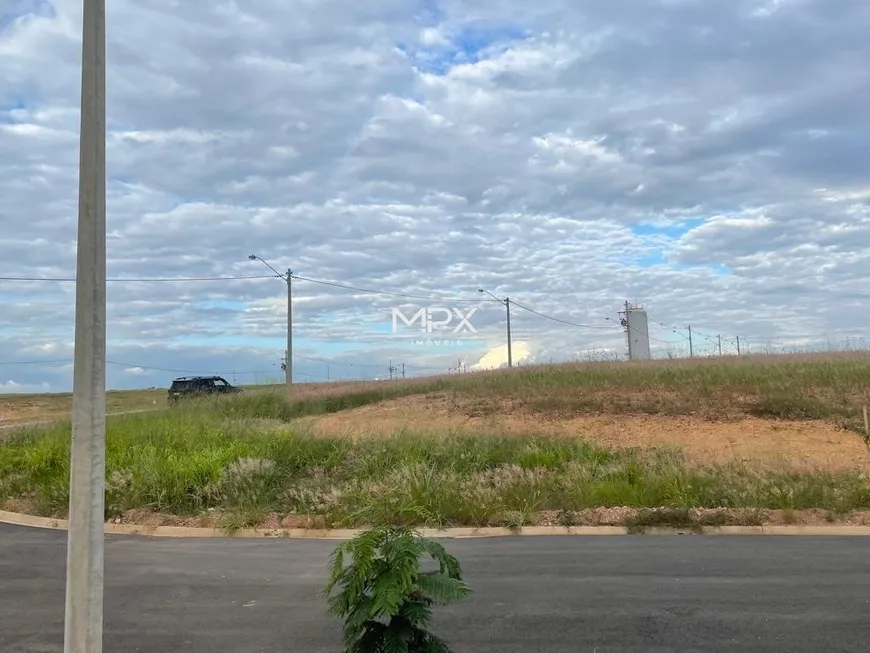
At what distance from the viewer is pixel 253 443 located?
14.4 metres

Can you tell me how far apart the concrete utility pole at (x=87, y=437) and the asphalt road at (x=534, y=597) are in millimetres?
2074

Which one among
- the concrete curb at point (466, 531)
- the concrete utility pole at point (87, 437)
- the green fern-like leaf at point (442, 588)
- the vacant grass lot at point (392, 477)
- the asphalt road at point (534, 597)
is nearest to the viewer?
the concrete utility pole at point (87, 437)

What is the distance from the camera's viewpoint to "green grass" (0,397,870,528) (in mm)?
10031

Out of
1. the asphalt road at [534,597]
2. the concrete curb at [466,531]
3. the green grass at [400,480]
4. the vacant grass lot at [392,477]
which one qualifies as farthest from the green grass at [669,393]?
Result: the asphalt road at [534,597]

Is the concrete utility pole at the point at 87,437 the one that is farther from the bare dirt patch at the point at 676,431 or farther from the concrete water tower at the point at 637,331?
the concrete water tower at the point at 637,331

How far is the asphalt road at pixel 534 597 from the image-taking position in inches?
200

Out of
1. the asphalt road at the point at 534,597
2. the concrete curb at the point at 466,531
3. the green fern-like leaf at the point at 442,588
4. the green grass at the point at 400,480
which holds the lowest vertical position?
the concrete curb at the point at 466,531

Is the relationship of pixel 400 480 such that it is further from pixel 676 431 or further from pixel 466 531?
pixel 676 431

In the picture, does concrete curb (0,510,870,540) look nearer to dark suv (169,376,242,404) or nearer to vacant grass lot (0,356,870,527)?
vacant grass lot (0,356,870,527)

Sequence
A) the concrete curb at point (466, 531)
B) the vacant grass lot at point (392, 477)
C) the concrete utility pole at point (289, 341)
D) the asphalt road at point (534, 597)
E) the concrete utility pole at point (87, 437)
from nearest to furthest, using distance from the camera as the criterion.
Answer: the concrete utility pole at point (87, 437) → the asphalt road at point (534, 597) → the concrete curb at point (466, 531) → the vacant grass lot at point (392, 477) → the concrete utility pole at point (289, 341)

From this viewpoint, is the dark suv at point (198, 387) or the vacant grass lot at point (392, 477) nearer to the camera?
the vacant grass lot at point (392, 477)

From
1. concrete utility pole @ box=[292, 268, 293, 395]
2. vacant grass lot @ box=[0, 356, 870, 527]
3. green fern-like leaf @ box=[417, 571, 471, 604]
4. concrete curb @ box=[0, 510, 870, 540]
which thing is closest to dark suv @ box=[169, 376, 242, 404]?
concrete utility pole @ box=[292, 268, 293, 395]

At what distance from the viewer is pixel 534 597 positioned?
6074mm

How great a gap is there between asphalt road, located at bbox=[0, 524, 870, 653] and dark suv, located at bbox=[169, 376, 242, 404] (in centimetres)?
2845
